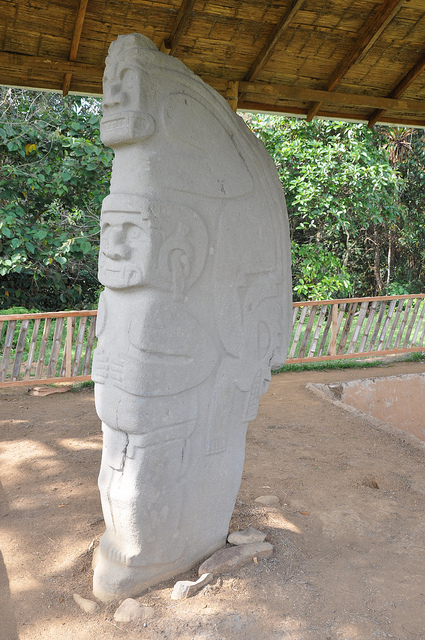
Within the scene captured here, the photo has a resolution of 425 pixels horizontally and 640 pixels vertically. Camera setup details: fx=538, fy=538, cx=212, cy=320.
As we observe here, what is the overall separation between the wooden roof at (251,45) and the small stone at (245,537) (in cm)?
290

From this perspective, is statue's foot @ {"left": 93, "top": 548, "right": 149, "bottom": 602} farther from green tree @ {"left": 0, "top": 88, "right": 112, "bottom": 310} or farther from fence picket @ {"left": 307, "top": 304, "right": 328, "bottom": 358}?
fence picket @ {"left": 307, "top": 304, "right": 328, "bottom": 358}

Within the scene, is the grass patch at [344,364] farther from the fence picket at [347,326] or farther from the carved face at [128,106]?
the carved face at [128,106]

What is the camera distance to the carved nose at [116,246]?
2.44 metres

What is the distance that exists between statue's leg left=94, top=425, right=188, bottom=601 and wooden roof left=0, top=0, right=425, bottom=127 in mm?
2472

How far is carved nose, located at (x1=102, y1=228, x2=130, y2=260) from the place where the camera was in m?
2.44

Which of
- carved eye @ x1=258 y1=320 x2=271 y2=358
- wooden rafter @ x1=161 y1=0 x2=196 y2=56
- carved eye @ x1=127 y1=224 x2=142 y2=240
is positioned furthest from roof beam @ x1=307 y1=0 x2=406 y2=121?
carved eye @ x1=127 y1=224 x2=142 y2=240

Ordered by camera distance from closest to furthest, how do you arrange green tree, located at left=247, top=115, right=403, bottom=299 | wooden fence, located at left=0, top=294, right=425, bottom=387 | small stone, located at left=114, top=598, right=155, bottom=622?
small stone, located at left=114, top=598, right=155, bottom=622, wooden fence, located at left=0, top=294, right=425, bottom=387, green tree, located at left=247, top=115, right=403, bottom=299

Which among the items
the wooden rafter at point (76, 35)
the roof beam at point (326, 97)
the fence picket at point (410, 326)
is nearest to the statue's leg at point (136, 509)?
the wooden rafter at point (76, 35)

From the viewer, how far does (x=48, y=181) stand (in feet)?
24.2

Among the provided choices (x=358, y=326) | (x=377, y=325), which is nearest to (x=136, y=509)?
(x=358, y=326)

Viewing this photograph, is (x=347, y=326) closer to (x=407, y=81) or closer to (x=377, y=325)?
(x=377, y=325)

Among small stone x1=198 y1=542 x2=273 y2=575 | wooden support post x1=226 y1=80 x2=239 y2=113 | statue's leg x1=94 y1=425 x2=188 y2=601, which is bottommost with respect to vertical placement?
small stone x1=198 y1=542 x2=273 y2=575

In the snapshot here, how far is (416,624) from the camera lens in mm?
2557

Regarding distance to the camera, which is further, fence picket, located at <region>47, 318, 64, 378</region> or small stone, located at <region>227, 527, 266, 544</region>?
fence picket, located at <region>47, 318, 64, 378</region>
